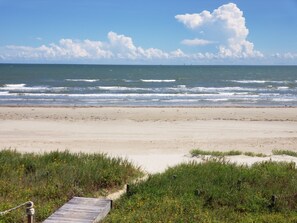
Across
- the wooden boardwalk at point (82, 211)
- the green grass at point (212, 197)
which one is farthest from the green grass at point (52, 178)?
the green grass at point (212, 197)

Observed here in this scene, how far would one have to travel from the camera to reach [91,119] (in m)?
26.7

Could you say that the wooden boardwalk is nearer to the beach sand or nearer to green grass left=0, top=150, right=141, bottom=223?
green grass left=0, top=150, right=141, bottom=223

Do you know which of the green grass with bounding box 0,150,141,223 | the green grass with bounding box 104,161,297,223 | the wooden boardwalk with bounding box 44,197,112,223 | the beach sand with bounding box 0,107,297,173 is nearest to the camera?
the wooden boardwalk with bounding box 44,197,112,223

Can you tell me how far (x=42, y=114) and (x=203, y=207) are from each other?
21662 mm

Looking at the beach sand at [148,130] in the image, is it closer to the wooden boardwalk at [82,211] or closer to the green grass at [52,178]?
the green grass at [52,178]

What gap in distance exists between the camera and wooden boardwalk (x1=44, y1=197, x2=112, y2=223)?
306 inches

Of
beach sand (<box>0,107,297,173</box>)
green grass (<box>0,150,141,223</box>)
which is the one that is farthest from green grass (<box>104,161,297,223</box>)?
beach sand (<box>0,107,297,173</box>)

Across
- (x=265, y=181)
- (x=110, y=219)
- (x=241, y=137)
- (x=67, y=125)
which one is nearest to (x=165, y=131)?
(x=241, y=137)

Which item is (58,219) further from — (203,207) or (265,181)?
(265,181)

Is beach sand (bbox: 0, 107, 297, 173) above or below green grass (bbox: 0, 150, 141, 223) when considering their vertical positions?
below

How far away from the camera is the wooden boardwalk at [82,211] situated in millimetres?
7766

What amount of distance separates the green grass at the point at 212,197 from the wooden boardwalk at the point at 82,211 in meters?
0.24

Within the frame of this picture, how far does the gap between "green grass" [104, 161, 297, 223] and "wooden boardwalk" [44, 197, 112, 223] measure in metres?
0.24

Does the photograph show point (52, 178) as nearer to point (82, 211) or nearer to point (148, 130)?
point (82, 211)
